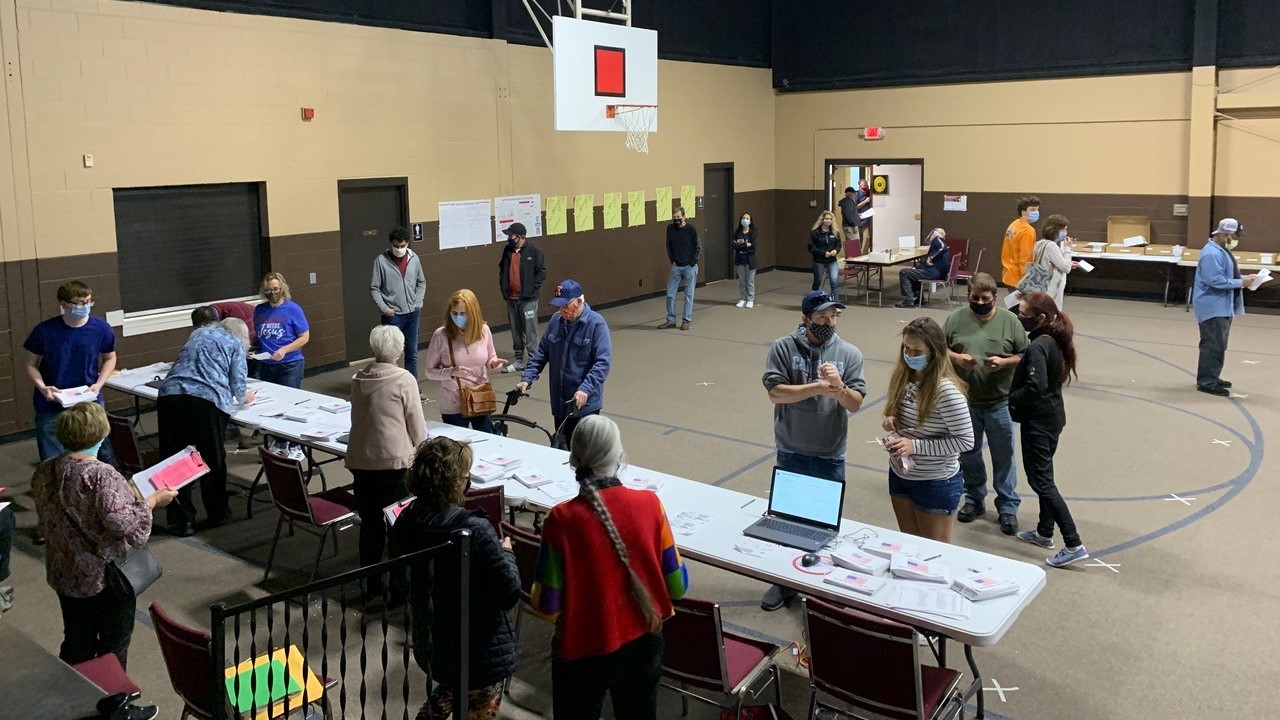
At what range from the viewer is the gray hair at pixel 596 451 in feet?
10.6

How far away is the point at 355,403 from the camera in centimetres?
541

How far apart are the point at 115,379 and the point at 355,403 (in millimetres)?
3638

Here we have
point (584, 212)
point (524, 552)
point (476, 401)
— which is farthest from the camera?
point (584, 212)

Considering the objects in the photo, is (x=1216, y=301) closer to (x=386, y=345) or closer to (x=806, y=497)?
(x=806, y=497)

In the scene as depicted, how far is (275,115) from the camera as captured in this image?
10383 millimetres

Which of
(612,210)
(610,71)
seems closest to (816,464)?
(610,71)

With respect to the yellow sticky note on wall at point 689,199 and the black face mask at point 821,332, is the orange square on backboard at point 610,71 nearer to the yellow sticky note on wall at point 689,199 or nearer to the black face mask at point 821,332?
the yellow sticky note on wall at point 689,199

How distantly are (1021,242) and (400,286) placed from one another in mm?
6447

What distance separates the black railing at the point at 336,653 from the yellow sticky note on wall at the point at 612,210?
9537 millimetres

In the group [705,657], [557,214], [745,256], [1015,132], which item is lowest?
[705,657]

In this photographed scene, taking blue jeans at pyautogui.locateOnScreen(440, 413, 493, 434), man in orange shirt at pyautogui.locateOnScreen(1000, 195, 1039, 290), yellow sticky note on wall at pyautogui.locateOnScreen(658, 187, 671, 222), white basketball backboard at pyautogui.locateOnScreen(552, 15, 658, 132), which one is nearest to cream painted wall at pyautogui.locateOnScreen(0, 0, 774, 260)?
yellow sticky note on wall at pyautogui.locateOnScreen(658, 187, 671, 222)

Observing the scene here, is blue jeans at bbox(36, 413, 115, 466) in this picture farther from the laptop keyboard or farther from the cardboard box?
the cardboard box

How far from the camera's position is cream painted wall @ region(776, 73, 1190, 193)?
14734mm

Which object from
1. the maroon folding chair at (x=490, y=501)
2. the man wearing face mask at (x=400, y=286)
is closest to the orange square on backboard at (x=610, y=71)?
the man wearing face mask at (x=400, y=286)
